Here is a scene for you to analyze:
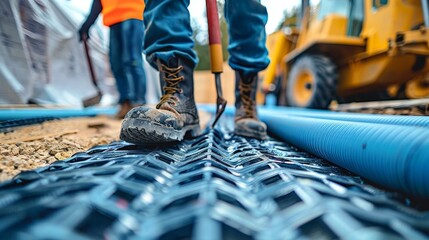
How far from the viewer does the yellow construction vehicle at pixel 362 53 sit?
2379 millimetres

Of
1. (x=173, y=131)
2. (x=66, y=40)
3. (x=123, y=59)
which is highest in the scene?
(x=66, y=40)

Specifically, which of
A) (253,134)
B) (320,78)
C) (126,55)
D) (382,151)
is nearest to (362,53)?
(320,78)

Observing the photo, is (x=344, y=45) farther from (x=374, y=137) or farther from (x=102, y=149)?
(x=102, y=149)

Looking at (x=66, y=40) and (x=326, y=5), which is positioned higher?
(x=326, y=5)

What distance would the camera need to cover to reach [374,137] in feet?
1.90

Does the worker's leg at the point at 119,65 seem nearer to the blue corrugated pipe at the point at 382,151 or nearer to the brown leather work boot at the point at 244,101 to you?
the brown leather work boot at the point at 244,101

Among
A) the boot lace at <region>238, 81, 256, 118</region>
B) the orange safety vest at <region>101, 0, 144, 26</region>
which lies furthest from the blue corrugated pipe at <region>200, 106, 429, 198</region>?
the orange safety vest at <region>101, 0, 144, 26</region>

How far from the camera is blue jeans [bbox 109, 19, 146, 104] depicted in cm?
206

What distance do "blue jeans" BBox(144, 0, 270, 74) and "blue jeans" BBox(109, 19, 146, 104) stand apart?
1.10 meters

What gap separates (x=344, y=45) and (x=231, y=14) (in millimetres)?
2079

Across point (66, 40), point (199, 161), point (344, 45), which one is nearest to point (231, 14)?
point (199, 161)

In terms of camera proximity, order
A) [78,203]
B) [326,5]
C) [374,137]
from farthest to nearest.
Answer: [326,5], [374,137], [78,203]

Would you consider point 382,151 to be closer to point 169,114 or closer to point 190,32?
point 169,114

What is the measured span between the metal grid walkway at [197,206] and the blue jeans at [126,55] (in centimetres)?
162
